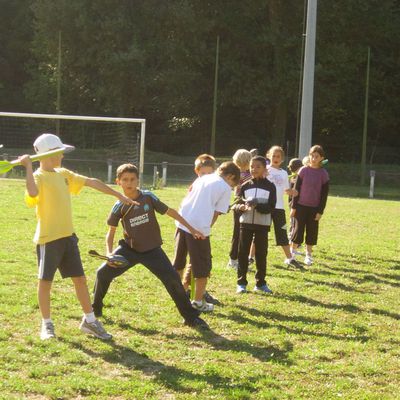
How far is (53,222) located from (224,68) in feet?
95.7

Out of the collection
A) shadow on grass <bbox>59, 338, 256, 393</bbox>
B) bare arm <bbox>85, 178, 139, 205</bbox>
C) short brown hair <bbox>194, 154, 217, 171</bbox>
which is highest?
short brown hair <bbox>194, 154, 217, 171</bbox>

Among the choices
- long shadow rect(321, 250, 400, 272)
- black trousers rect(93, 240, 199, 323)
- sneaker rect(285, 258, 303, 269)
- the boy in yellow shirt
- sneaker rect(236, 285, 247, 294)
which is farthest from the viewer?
long shadow rect(321, 250, 400, 272)

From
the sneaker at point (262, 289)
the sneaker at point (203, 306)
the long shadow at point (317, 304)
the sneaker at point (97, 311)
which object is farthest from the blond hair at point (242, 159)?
the sneaker at point (97, 311)

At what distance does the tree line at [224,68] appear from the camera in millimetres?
34094

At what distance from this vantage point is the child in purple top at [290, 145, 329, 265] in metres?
9.73

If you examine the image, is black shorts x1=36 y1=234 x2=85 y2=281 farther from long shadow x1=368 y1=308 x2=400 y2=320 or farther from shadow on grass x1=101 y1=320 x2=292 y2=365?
Answer: long shadow x1=368 y1=308 x2=400 y2=320

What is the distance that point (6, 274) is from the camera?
820 cm

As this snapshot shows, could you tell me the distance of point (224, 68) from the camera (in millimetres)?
34094

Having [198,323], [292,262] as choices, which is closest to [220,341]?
[198,323]

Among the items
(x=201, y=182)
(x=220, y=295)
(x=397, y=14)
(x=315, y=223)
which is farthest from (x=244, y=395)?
(x=397, y=14)

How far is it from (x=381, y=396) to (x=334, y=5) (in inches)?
Result: 1234

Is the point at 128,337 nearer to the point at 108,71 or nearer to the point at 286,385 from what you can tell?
the point at 286,385

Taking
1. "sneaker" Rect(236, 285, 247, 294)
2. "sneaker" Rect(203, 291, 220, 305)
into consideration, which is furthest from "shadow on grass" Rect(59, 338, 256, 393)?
"sneaker" Rect(236, 285, 247, 294)

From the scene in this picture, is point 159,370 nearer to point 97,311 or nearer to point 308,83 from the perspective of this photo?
point 97,311
